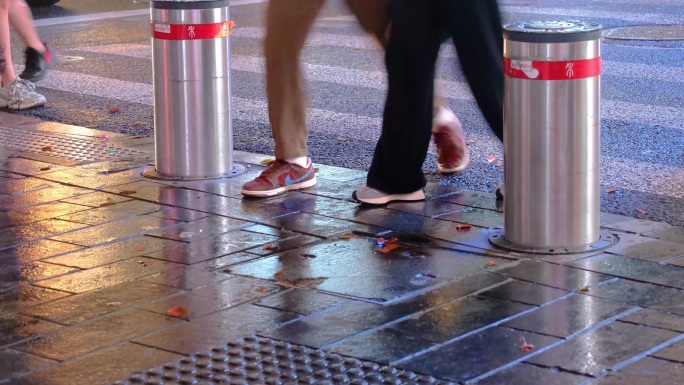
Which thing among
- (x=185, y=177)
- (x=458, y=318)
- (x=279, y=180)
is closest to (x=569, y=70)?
(x=458, y=318)

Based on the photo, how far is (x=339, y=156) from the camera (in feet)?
21.1

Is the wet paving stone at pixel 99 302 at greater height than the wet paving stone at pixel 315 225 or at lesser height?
lesser

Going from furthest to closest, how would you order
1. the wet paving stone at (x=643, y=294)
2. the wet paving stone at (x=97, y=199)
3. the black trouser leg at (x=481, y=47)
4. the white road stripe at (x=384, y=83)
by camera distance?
the white road stripe at (x=384, y=83) → the wet paving stone at (x=97, y=199) → the black trouser leg at (x=481, y=47) → the wet paving stone at (x=643, y=294)

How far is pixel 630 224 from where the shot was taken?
485cm

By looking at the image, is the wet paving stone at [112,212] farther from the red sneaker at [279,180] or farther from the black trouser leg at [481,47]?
the black trouser leg at [481,47]

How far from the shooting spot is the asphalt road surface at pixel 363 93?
19.6 feet

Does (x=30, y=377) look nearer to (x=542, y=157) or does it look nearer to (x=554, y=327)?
(x=554, y=327)

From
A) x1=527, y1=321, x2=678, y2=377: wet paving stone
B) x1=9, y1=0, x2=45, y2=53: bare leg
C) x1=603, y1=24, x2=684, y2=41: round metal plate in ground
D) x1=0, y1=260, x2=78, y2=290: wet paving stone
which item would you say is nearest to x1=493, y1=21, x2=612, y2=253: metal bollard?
x1=527, y1=321, x2=678, y2=377: wet paving stone

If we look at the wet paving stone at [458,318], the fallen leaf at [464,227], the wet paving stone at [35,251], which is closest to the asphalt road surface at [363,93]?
the fallen leaf at [464,227]

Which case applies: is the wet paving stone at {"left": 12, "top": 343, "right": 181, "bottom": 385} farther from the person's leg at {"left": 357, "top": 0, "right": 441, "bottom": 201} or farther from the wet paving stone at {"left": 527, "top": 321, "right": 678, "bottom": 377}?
the person's leg at {"left": 357, "top": 0, "right": 441, "bottom": 201}

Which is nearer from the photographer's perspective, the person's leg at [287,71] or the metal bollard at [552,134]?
the metal bollard at [552,134]

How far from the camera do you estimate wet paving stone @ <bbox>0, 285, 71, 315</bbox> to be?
156 inches

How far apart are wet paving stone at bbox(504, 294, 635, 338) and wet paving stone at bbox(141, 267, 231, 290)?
110 cm

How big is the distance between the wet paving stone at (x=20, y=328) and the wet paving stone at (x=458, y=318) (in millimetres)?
1096
